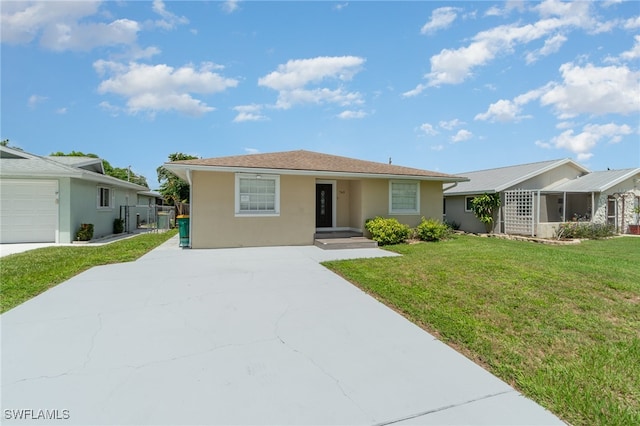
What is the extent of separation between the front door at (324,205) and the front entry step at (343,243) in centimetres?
173

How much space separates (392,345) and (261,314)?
6.27ft

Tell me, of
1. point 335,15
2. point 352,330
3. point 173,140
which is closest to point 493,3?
point 335,15

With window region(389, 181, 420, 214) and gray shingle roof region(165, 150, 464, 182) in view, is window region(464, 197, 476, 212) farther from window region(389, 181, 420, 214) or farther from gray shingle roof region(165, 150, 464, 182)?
window region(389, 181, 420, 214)

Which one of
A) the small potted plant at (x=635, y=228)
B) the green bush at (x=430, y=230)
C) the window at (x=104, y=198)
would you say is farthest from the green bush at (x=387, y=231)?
the small potted plant at (x=635, y=228)

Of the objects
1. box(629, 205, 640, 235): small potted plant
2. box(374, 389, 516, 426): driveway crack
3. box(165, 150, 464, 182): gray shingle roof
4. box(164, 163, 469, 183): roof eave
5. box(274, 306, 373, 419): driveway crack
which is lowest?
box(374, 389, 516, 426): driveway crack

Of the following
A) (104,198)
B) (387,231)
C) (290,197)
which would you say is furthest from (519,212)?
(104,198)

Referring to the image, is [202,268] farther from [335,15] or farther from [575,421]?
[335,15]

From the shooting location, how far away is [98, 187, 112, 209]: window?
1441 cm

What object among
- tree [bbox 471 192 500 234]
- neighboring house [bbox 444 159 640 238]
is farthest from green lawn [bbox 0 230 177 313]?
tree [bbox 471 192 500 234]

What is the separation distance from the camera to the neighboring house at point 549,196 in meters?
14.8

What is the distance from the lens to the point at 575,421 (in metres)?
2.18

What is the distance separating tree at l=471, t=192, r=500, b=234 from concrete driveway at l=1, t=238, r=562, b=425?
45.0 ft

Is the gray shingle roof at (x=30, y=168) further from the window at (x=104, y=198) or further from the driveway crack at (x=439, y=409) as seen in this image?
the driveway crack at (x=439, y=409)

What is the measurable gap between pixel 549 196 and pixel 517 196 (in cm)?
331
